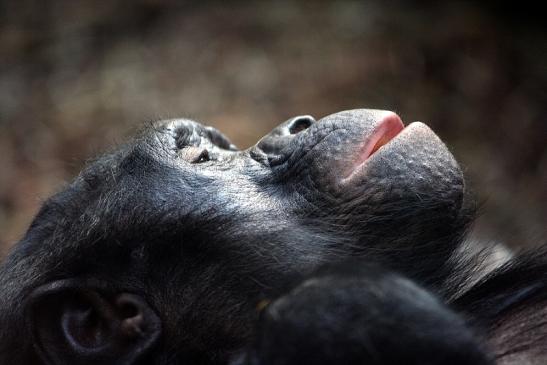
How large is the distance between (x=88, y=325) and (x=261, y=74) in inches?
143

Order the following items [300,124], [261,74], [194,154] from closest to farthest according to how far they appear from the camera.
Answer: [194,154] < [300,124] < [261,74]

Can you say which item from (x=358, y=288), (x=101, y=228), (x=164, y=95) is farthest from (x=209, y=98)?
(x=358, y=288)

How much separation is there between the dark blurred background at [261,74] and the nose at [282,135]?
260 cm

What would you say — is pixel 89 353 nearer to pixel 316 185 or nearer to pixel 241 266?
pixel 241 266

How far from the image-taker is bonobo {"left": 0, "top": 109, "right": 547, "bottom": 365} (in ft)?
7.47

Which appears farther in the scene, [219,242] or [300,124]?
[300,124]

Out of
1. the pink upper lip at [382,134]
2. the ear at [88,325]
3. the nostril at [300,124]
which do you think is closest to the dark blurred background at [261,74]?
the nostril at [300,124]

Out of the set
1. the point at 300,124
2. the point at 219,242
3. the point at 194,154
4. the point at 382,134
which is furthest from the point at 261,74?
the point at 219,242

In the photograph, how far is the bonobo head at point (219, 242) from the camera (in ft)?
7.48

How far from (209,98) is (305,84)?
62 centimetres

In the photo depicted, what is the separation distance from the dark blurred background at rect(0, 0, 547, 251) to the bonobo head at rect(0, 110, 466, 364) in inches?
112

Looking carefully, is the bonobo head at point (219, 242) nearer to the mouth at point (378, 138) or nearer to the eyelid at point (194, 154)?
the mouth at point (378, 138)

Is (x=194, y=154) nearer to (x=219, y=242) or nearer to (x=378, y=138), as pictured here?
(x=219, y=242)

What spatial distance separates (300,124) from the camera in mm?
2725
